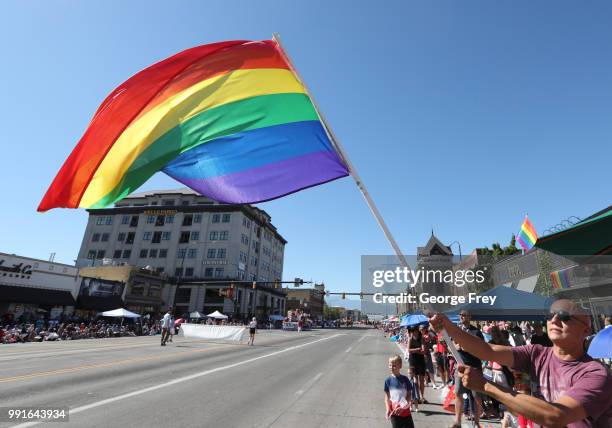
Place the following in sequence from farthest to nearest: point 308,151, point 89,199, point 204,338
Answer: point 204,338, point 308,151, point 89,199

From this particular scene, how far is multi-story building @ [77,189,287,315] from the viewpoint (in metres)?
66.9

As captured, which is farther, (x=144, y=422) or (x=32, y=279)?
(x=32, y=279)

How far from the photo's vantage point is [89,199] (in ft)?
15.5

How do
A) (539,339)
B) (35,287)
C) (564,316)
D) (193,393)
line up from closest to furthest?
(564,316) < (193,393) < (539,339) < (35,287)

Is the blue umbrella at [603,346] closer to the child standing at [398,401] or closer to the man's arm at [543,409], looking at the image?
the child standing at [398,401]

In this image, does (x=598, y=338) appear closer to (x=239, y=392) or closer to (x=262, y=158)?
(x=262, y=158)

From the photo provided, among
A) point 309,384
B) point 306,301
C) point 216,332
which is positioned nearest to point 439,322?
point 309,384

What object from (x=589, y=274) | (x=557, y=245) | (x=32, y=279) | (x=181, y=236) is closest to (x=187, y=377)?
(x=557, y=245)

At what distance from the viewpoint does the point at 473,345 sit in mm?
2879

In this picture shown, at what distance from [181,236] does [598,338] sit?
73048 millimetres

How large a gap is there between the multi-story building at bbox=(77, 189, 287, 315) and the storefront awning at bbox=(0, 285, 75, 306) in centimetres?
2947

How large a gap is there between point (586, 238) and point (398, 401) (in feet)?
11.9

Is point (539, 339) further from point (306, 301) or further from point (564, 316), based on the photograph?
point (306, 301)

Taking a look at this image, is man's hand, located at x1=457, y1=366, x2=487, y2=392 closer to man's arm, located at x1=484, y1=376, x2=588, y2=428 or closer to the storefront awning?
man's arm, located at x1=484, y1=376, x2=588, y2=428
